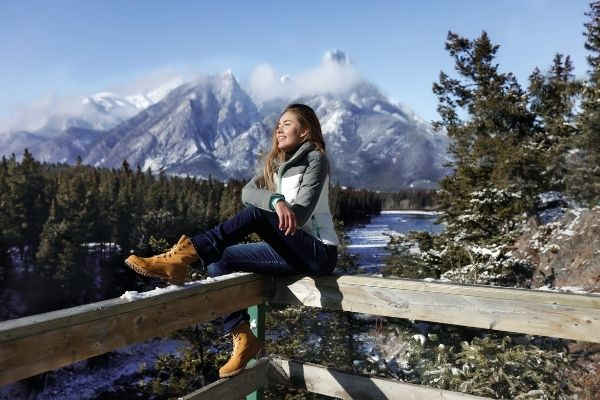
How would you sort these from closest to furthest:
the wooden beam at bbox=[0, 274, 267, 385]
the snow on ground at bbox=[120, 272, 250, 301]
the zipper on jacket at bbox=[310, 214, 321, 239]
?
1. the wooden beam at bbox=[0, 274, 267, 385]
2. the snow on ground at bbox=[120, 272, 250, 301]
3. the zipper on jacket at bbox=[310, 214, 321, 239]

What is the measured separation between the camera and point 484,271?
1385cm

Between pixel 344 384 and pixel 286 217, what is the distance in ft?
3.81

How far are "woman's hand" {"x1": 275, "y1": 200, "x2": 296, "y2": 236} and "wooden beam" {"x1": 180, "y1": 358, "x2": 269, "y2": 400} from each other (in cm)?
98

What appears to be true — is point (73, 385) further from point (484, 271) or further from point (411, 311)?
point (411, 311)

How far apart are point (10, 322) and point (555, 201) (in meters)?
25.2

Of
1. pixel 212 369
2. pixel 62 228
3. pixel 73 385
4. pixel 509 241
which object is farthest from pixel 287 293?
pixel 62 228

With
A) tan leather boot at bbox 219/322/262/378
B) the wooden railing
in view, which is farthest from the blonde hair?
tan leather boot at bbox 219/322/262/378

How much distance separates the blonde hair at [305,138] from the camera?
3283 millimetres

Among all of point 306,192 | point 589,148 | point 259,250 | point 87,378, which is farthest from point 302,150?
point 87,378

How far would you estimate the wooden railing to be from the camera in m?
1.87

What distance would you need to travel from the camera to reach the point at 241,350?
2.89m

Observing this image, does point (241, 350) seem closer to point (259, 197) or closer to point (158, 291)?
point (158, 291)

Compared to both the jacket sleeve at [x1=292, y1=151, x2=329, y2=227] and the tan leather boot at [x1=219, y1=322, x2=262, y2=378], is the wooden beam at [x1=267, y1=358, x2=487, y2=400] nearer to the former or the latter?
the tan leather boot at [x1=219, y1=322, x2=262, y2=378]

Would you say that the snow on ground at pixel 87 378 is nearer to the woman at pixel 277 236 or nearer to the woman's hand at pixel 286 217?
the woman at pixel 277 236
